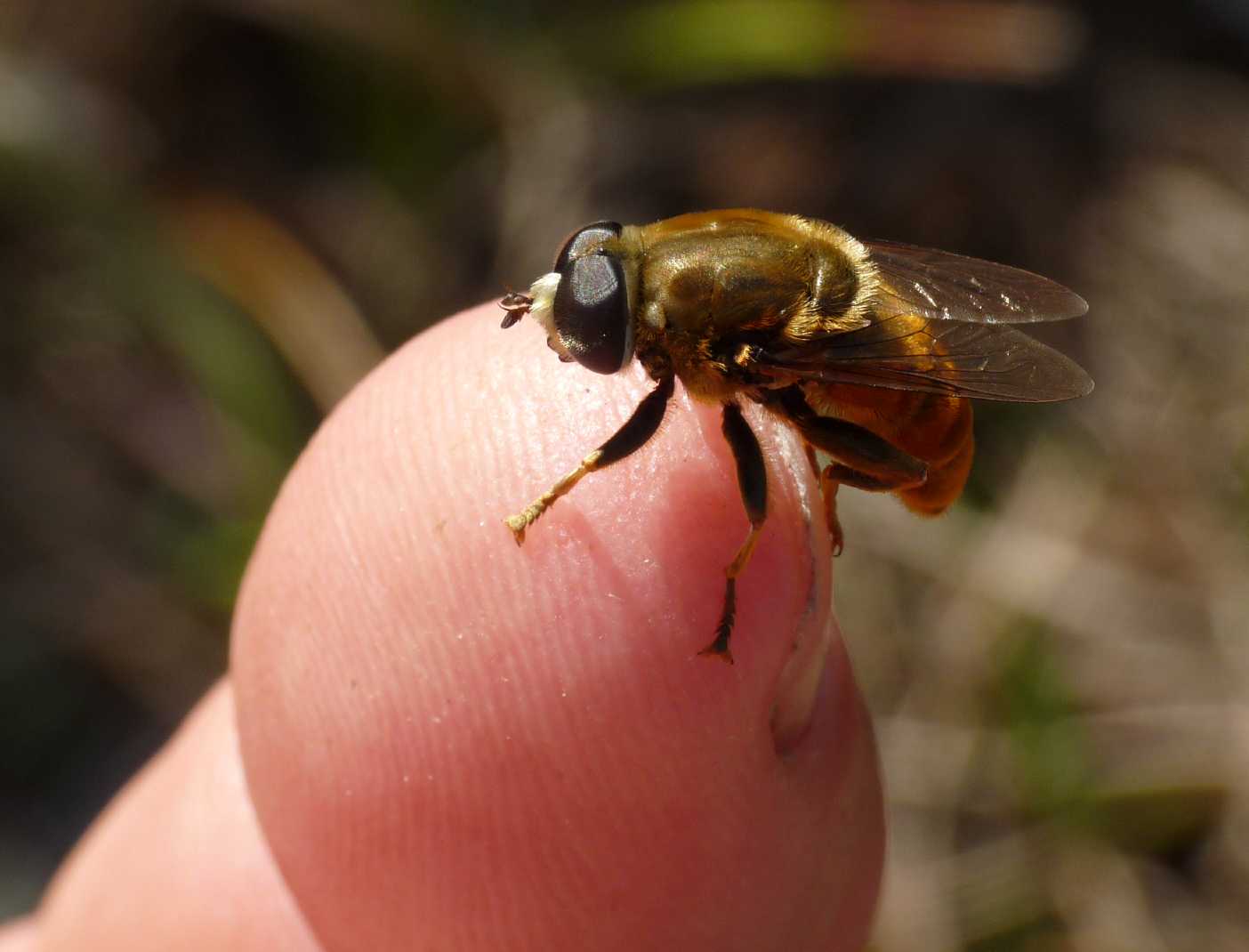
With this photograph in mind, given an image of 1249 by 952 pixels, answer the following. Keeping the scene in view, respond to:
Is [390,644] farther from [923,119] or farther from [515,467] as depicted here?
[923,119]

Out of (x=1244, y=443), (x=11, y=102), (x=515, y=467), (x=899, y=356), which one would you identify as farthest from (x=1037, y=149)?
(x=11, y=102)

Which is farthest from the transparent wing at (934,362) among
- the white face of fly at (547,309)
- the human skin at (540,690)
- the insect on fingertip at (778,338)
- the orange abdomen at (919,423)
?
the white face of fly at (547,309)

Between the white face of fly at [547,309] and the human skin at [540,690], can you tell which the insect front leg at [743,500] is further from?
the white face of fly at [547,309]

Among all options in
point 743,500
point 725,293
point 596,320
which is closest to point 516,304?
point 596,320

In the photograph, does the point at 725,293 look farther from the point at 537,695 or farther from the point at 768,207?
the point at 768,207

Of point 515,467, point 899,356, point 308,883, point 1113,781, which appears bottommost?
point 1113,781

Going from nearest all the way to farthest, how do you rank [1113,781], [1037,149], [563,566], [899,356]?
1. [563,566]
2. [899,356]
3. [1113,781]
4. [1037,149]
